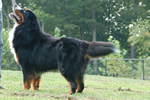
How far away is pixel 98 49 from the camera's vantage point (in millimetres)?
5305

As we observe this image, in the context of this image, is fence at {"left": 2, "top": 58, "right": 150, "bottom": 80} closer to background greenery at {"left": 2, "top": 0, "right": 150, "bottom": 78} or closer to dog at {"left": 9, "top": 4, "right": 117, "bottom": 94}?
dog at {"left": 9, "top": 4, "right": 117, "bottom": 94}

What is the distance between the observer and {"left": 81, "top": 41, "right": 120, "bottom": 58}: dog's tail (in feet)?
17.2

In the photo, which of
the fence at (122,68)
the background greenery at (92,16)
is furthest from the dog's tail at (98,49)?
the background greenery at (92,16)

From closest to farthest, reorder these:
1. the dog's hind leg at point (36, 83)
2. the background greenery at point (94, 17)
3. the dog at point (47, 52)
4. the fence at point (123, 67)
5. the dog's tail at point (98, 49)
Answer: the dog's tail at point (98, 49) → the dog at point (47, 52) → the dog's hind leg at point (36, 83) → the fence at point (123, 67) → the background greenery at point (94, 17)

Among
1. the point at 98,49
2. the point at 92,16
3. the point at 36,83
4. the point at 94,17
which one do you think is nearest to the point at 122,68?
the point at 36,83

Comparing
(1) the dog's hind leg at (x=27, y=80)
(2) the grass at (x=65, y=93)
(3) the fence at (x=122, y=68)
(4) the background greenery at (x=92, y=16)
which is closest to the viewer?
(2) the grass at (x=65, y=93)

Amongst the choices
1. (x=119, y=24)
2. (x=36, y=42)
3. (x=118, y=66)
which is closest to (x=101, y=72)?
(x=118, y=66)

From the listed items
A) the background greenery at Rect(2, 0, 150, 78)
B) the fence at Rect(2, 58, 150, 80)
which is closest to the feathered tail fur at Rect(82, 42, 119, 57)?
the fence at Rect(2, 58, 150, 80)

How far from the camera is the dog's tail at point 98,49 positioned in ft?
17.2

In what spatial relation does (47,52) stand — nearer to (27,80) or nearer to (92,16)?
(27,80)

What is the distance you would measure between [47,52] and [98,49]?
1.34 meters

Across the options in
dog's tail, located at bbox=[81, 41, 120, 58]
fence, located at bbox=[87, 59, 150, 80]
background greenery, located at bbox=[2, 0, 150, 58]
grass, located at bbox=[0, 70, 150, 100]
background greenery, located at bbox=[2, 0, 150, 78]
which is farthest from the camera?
background greenery, located at bbox=[2, 0, 150, 58]

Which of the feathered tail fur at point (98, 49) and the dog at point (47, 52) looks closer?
the feathered tail fur at point (98, 49)

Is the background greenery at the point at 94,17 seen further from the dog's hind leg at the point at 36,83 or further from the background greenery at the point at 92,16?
the dog's hind leg at the point at 36,83
